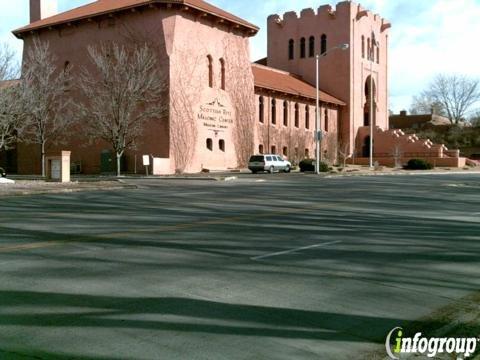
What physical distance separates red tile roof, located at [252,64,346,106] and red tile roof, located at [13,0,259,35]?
6.13 meters

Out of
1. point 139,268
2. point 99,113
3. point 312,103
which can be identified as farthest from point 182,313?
point 312,103

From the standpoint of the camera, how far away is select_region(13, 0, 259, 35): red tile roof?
145 ft

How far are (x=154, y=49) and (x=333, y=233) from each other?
35.4 metres

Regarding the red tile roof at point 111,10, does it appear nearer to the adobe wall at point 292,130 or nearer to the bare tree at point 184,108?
the bare tree at point 184,108

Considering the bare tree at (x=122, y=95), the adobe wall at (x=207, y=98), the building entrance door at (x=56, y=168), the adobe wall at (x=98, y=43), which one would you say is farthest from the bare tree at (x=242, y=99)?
the building entrance door at (x=56, y=168)

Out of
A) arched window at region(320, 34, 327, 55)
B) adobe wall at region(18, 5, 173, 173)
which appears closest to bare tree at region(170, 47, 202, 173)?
adobe wall at region(18, 5, 173, 173)

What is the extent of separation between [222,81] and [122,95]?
10552 mm

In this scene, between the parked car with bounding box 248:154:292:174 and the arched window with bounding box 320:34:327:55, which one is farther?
the arched window with bounding box 320:34:327:55

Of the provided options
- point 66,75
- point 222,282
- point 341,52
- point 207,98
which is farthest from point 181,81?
point 222,282

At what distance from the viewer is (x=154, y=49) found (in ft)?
145

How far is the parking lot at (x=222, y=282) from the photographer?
5156mm

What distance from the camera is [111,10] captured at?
45.9 metres

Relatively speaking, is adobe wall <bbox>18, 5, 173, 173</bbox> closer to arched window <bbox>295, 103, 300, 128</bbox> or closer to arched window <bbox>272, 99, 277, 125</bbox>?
arched window <bbox>272, 99, 277, 125</bbox>

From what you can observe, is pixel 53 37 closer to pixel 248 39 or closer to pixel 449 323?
pixel 248 39
